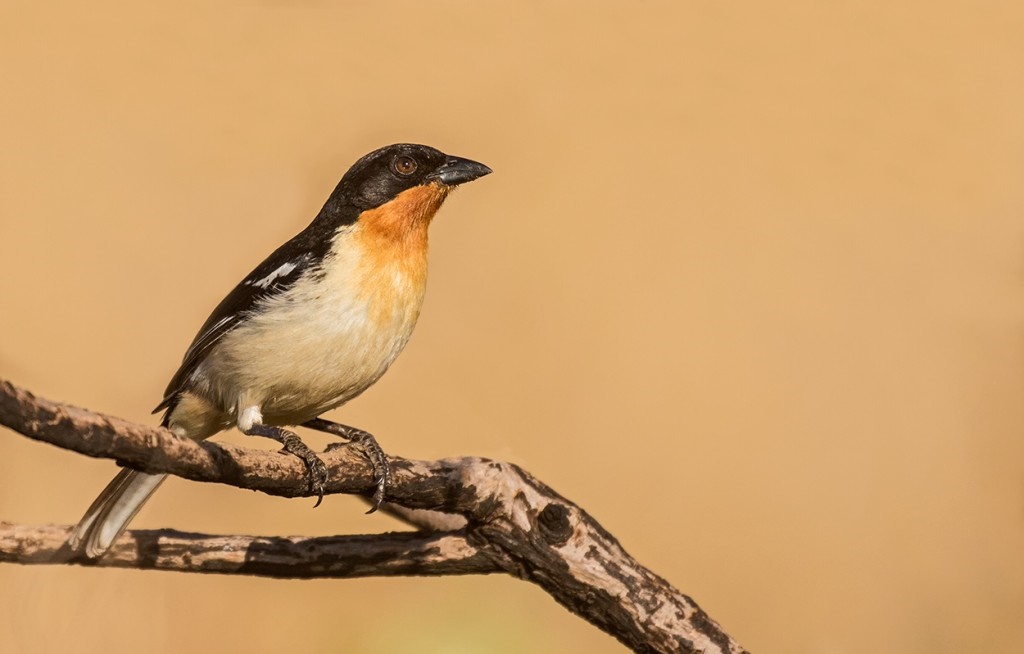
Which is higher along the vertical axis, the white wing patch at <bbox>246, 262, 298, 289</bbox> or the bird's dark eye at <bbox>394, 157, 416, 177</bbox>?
the bird's dark eye at <bbox>394, 157, 416, 177</bbox>

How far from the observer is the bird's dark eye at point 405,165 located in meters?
5.47

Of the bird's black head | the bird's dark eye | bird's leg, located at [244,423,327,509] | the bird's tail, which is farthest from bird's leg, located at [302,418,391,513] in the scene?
the bird's dark eye

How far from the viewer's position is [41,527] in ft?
15.4

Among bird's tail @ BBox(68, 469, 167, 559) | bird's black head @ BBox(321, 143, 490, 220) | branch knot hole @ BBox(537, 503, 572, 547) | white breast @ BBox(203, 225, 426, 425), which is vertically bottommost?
bird's tail @ BBox(68, 469, 167, 559)

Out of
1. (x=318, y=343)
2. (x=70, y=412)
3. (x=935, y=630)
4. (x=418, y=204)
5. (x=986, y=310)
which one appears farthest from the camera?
(x=986, y=310)

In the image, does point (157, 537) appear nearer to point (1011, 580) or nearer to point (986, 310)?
point (1011, 580)

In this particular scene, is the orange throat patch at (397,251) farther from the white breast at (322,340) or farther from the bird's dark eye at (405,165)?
the bird's dark eye at (405,165)

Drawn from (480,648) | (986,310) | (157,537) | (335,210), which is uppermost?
(986,310)

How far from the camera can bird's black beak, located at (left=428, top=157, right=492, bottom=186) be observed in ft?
18.0

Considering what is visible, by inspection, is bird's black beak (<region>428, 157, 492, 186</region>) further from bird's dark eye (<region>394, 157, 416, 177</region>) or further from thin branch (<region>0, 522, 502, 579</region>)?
thin branch (<region>0, 522, 502, 579</region>)

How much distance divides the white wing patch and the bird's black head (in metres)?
0.43

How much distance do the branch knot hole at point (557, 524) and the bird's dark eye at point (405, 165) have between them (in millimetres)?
1957

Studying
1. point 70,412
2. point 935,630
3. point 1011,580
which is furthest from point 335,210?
point 1011,580

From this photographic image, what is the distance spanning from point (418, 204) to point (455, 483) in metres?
1.63
